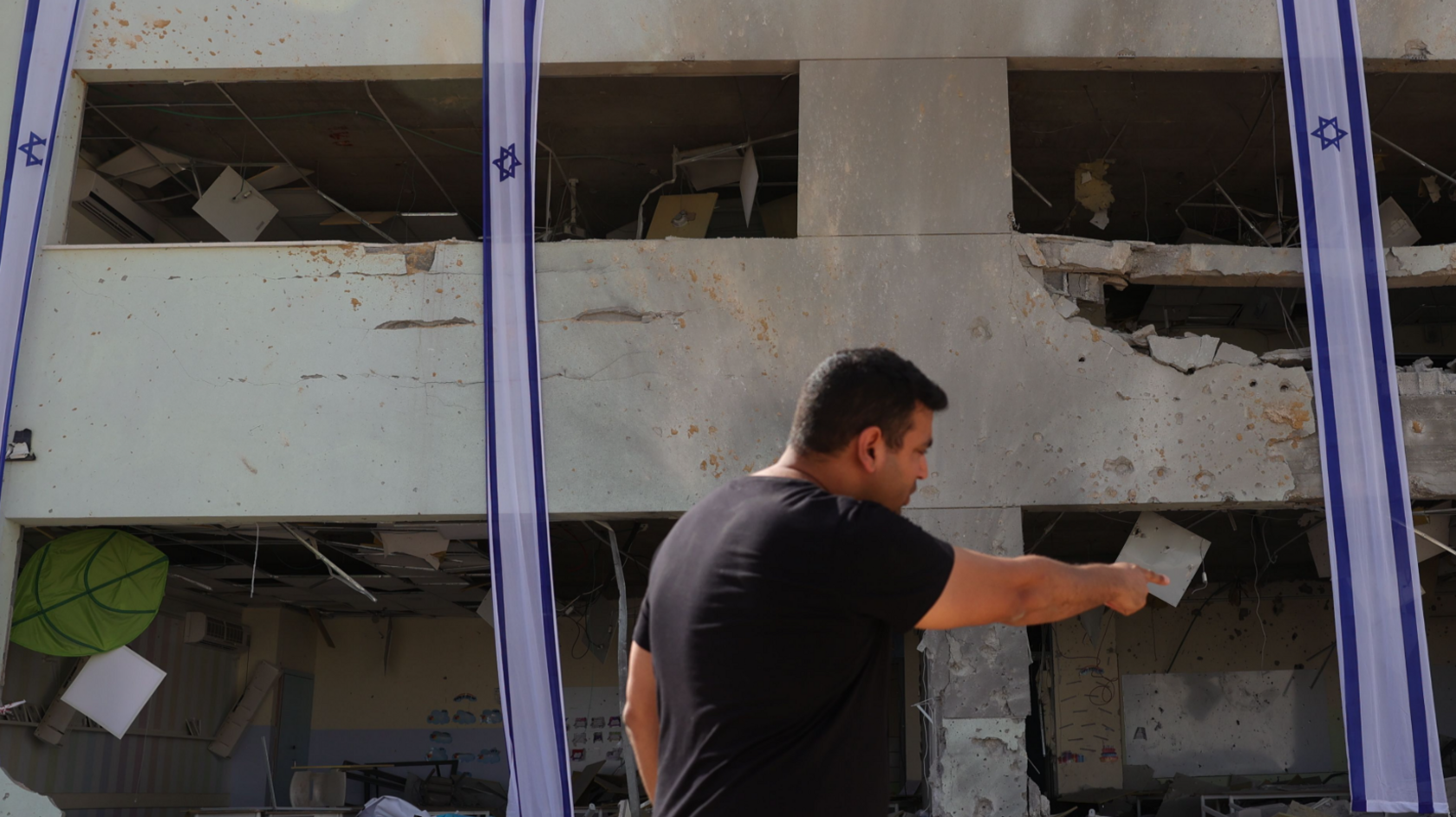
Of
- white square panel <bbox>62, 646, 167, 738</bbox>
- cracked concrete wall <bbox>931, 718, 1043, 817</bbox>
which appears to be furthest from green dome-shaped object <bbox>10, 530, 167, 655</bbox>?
cracked concrete wall <bbox>931, 718, 1043, 817</bbox>

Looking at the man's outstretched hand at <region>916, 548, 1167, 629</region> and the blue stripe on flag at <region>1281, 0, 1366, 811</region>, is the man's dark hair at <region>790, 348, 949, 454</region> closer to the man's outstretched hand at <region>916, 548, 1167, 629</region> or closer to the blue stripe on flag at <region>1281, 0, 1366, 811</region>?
the man's outstretched hand at <region>916, 548, 1167, 629</region>

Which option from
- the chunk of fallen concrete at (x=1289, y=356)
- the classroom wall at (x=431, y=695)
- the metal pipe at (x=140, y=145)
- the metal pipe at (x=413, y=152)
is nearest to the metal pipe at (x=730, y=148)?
the metal pipe at (x=413, y=152)

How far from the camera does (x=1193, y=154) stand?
9.02 meters

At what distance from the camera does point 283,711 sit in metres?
13.0

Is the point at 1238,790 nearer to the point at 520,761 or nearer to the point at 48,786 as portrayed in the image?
the point at 520,761

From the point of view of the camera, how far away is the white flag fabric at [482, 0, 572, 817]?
Result: 6.27 m

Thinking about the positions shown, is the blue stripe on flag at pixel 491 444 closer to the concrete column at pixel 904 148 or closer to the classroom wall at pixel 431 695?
the concrete column at pixel 904 148

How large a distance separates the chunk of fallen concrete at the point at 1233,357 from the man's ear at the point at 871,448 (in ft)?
17.3

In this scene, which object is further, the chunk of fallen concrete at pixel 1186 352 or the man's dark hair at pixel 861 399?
the chunk of fallen concrete at pixel 1186 352

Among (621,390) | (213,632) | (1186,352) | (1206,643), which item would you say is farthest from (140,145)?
(1206,643)

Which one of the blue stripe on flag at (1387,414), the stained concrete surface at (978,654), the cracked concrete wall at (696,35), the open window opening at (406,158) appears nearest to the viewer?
the blue stripe on flag at (1387,414)

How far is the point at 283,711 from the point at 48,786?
3.34 meters

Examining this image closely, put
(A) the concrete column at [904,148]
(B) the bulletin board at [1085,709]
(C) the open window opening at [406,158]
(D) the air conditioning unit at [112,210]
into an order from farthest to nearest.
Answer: (B) the bulletin board at [1085,709], (D) the air conditioning unit at [112,210], (C) the open window opening at [406,158], (A) the concrete column at [904,148]

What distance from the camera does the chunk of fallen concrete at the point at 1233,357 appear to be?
6816 mm
